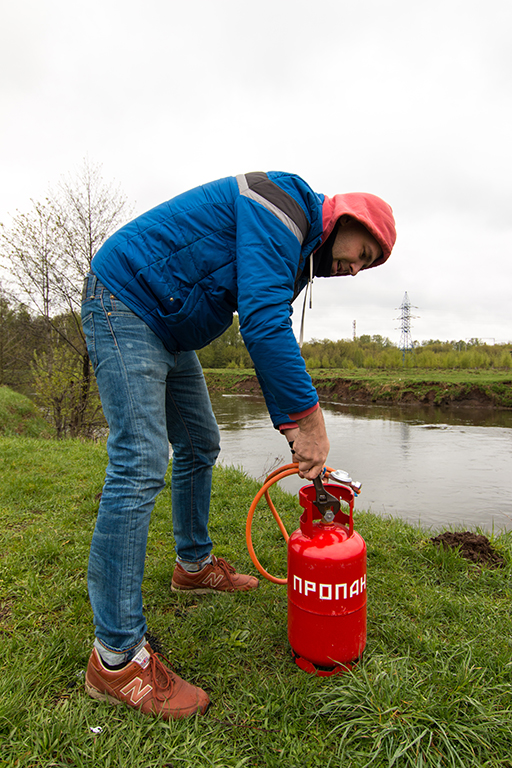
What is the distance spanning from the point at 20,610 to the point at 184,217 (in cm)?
196

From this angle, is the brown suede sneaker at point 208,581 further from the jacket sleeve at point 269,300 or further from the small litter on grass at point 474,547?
the small litter on grass at point 474,547

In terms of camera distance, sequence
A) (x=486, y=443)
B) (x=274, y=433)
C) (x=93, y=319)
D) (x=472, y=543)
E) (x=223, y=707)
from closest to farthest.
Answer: (x=223, y=707)
(x=93, y=319)
(x=472, y=543)
(x=486, y=443)
(x=274, y=433)

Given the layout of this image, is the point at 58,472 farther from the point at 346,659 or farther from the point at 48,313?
the point at 48,313

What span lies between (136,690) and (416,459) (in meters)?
7.66

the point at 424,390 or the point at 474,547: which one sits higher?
the point at 424,390

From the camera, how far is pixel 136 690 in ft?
4.97

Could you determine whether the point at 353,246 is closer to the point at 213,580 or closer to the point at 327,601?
the point at 327,601

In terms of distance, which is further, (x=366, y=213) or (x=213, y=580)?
(x=213, y=580)

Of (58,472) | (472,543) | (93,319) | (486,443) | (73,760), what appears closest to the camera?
(73,760)

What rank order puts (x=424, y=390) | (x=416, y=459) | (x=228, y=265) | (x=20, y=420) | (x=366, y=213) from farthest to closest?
(x=424, y=390)
(x=20, y=420)
(x=416, y=459)
(x=366, y=213)
(x=228, y=265)

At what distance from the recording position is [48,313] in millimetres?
10141

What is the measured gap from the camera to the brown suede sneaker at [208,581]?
2.30 m

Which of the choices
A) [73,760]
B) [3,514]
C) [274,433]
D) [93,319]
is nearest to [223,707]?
[73,760]

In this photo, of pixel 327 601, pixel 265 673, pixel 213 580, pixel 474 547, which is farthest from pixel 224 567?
pixel 474 547
